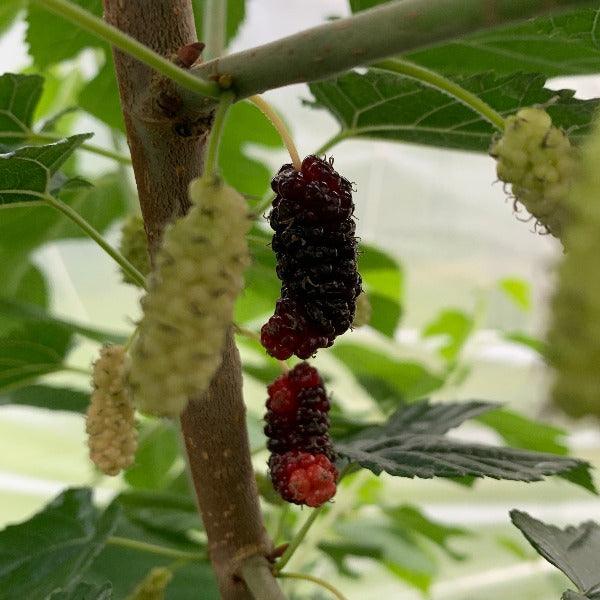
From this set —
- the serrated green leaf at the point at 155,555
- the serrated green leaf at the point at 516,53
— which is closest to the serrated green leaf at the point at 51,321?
the serrated green leaf at the point at 155,555

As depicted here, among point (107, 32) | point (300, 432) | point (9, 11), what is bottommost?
point (300, 432)

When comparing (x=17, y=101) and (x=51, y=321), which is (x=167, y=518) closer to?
(x=51, y=321)

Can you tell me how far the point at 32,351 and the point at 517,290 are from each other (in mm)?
792

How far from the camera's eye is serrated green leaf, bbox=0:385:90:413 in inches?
33.7

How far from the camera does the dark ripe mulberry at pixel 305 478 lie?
1.58 feet

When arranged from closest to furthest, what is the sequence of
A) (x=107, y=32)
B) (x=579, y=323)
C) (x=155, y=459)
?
(x=579, y=323), (x=107, y=32), (x=155, y=459)

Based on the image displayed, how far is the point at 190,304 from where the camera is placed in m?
0.28

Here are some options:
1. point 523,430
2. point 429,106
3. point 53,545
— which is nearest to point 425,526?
point 523,430

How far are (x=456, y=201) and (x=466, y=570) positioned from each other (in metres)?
0.98

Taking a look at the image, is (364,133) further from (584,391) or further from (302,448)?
(584,391)

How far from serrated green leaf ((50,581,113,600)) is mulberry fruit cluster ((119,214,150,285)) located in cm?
20

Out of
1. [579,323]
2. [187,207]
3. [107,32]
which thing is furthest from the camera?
[187,207]

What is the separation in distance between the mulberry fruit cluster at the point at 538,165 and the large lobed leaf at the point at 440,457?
0.23m

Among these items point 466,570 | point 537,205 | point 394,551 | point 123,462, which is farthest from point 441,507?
point 537,205
